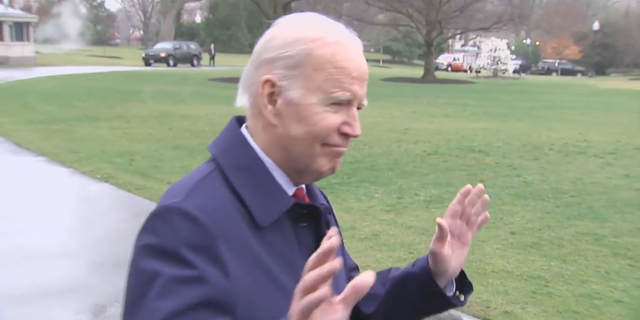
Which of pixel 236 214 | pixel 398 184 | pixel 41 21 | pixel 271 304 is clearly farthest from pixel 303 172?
pixel 41 21

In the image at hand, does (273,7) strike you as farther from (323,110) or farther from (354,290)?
(354,290)

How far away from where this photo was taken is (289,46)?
1.69m

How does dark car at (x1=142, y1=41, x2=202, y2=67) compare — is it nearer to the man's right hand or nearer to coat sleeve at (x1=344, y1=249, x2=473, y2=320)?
coat sleeve at (x1=344, y1=249, x2=473, y2=320)

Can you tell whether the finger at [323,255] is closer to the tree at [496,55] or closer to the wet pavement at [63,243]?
the wet pavement at [63,243]

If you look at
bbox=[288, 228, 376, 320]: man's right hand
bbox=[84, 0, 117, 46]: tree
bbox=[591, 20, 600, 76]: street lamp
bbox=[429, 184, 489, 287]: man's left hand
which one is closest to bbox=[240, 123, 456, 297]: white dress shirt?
bbox=[288, 228, 376, 320]: man's right hand

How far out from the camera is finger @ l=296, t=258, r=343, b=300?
1.32 m

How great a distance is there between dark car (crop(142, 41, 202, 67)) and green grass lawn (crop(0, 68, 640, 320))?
21.0 metres

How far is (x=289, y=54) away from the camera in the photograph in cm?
168

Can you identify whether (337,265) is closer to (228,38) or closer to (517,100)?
(517,100)

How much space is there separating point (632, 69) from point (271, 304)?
62886mm

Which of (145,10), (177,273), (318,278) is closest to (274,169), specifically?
(177,273)

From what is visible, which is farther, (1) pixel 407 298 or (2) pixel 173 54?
→ (2) pixel 173 54

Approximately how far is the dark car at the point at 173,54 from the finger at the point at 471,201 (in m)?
43.3

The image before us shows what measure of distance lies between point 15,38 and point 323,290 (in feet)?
146
